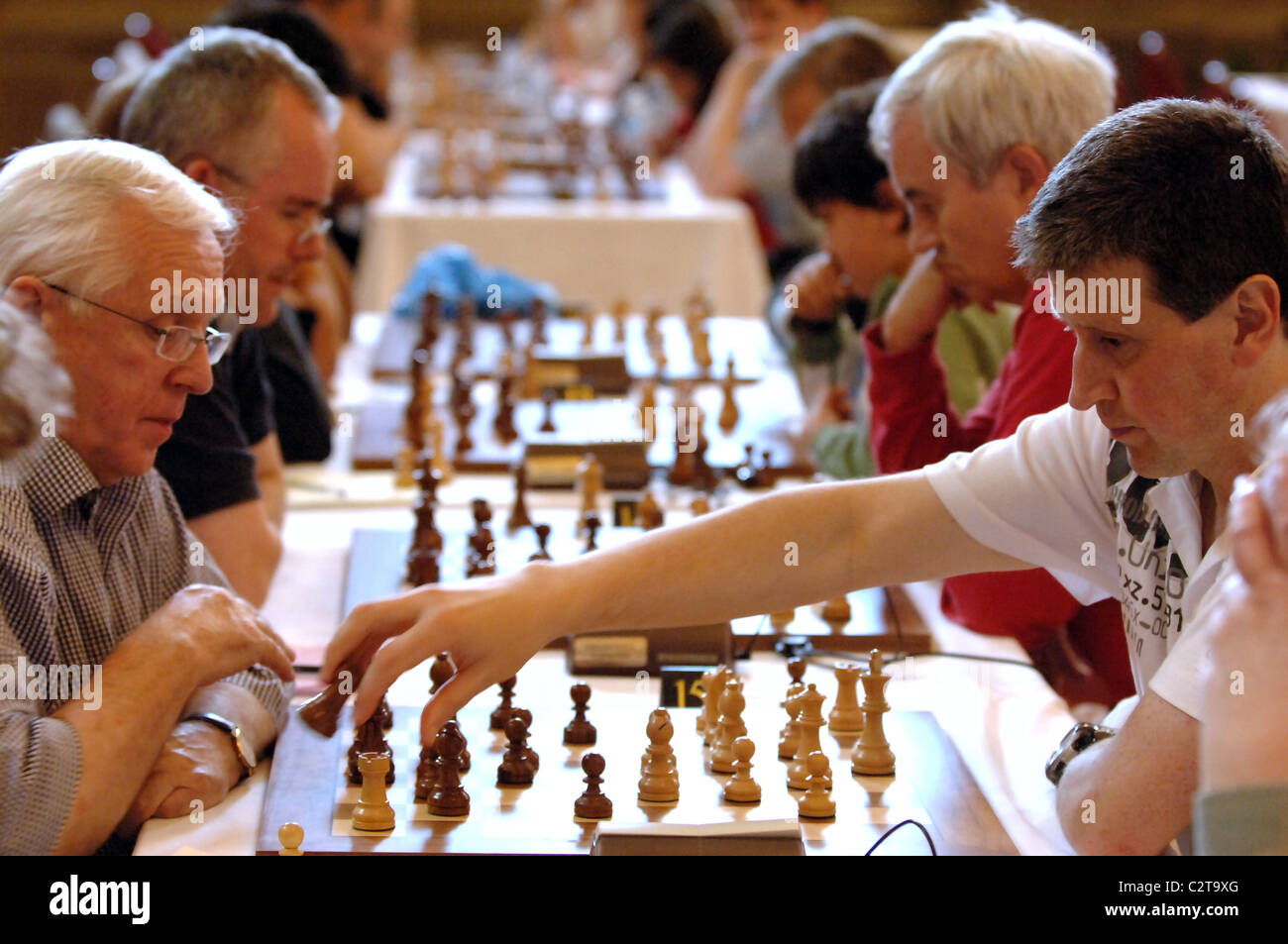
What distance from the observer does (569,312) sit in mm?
4391

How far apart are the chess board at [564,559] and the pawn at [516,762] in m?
0.26

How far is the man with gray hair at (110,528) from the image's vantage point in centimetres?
159

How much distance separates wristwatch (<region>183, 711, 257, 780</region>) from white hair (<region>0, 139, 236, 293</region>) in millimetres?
478

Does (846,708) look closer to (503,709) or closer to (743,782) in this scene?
(743,782)

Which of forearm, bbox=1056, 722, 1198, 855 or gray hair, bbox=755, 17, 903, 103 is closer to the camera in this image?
forearm, bbox=1056, 722, 1198, 855

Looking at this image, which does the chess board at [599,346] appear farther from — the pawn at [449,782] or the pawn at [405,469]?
the pawn at [449,782]

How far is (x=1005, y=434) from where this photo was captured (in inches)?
90.3

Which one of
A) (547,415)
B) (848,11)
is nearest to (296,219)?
(547,415)

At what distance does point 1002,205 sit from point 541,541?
0.88 m

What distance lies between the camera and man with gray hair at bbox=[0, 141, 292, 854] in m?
1.59

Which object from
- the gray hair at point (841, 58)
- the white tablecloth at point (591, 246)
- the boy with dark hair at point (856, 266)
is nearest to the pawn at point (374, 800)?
the boy with dark hair at point (856, 266)

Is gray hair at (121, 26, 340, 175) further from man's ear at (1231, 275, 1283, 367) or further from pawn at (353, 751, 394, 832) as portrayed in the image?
Answer: man's ear at (1231, 275, 1283, 367)

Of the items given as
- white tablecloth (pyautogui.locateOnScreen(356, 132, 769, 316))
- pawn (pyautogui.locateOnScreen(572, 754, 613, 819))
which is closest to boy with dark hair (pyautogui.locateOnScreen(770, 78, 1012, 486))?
pawn (pyautogui.locateOnScreen(572, 754, 613, 819))
